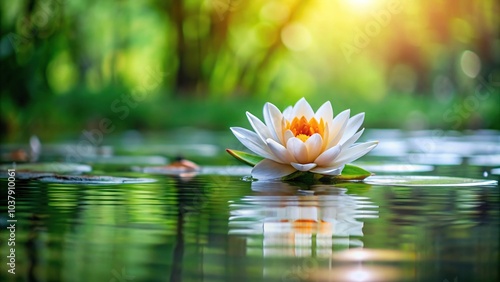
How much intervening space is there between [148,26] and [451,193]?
32.6 metres

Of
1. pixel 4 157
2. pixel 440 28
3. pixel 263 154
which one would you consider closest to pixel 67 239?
pixel 263 154

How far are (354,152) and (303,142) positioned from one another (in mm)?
303

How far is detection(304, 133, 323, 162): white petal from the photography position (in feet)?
16.0

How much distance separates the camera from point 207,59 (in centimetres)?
2503

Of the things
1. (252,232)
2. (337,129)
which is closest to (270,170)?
(337,129)

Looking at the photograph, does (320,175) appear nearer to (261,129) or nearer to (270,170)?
(270,170)

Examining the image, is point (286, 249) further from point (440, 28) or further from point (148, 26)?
point (148, 26)

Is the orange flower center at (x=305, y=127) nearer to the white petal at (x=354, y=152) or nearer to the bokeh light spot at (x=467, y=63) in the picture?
the white petal at (x=354, y=152)

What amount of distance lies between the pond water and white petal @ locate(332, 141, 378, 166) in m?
0.15

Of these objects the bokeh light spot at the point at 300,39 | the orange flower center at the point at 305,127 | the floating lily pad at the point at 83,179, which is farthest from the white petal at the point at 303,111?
the bokeh light spot at the point at 300,39

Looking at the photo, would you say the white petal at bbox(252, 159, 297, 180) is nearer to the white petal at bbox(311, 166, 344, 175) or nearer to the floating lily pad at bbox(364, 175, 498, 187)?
the white petal at bbox(311, 166, 344, 175)

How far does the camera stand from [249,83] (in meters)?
25.8

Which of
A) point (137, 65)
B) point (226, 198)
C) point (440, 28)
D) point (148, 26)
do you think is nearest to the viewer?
point (226, 198)

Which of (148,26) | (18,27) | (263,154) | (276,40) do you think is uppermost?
(148,26)
